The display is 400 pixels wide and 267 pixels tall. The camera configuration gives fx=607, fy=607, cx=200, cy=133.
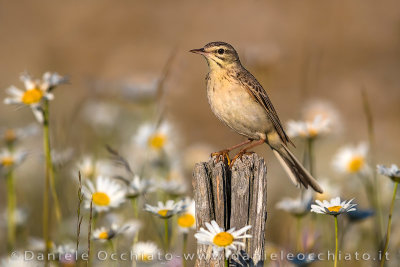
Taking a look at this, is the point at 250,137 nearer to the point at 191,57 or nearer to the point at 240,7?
the point at 191,57

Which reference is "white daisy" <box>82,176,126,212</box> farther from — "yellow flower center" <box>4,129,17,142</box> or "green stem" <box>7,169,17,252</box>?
"yellow flower center" <box>4,129,17,142</box>

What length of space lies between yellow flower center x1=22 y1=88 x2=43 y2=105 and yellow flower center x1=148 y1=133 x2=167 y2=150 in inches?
77.8

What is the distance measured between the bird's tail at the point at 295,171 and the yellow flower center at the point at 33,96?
213cm

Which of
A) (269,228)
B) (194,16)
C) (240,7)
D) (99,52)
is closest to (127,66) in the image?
(99,52)

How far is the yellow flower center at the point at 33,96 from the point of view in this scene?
4301mm

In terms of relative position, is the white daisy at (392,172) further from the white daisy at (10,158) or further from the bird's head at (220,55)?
the white daisy at (10,158)

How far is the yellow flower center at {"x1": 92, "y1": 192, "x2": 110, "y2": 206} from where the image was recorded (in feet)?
14.2

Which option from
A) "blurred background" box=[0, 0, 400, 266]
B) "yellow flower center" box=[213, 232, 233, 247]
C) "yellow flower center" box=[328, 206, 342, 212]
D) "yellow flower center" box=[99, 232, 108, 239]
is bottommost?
"yellow flower center" box=[213, 232, 233, 247]

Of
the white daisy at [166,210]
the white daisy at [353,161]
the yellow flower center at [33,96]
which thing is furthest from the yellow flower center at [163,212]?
the white daisy at [353,161]

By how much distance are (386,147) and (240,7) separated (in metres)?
11.8

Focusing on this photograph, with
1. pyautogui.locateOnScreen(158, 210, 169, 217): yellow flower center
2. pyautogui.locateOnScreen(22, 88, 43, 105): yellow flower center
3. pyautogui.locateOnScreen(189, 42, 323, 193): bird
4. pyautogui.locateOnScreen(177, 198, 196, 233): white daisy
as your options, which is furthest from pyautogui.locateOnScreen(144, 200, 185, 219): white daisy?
pyautogui.locateOnScreen(22, 88, 43, 105): yellow flower center

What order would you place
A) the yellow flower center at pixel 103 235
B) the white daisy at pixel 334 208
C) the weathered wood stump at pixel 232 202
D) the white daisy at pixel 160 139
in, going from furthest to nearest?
the white daisy at pixel 160 139, the yellow flower center at pixel 103 235, the weathered wood stump at pixel 232 202, the white daisy at pixel 334 208

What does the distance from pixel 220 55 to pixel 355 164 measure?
1.78m

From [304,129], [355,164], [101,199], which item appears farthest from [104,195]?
[355,164]
